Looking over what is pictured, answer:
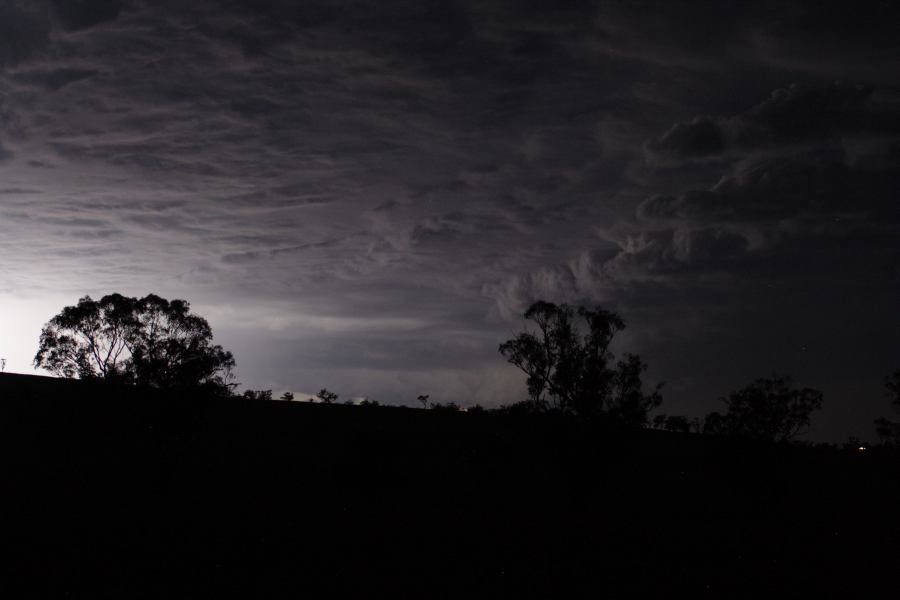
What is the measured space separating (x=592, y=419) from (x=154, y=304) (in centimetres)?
3601

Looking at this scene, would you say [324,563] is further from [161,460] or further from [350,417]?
[350,417]

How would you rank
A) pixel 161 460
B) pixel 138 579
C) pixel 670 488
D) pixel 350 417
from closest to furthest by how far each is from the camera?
1. pixel 138 579
2. pixel 161 460
3. pixel 670 488
4. pixel 350 417

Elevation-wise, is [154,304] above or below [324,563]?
above

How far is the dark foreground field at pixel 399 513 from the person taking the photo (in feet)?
103

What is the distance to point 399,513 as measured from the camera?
41719mm

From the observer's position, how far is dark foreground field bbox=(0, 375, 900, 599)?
103ft

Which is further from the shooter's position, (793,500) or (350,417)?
(350,417)

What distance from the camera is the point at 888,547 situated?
40.8 m

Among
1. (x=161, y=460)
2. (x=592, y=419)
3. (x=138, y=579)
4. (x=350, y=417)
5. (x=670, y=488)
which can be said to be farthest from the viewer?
(x=350, y=417)

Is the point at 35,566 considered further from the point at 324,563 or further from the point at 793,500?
the point at 793,500

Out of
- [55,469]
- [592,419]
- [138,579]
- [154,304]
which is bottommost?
[138,579]

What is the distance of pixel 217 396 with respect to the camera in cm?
4847

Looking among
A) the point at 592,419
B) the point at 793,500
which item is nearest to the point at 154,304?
the point at 592,419

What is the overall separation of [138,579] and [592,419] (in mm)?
23043
